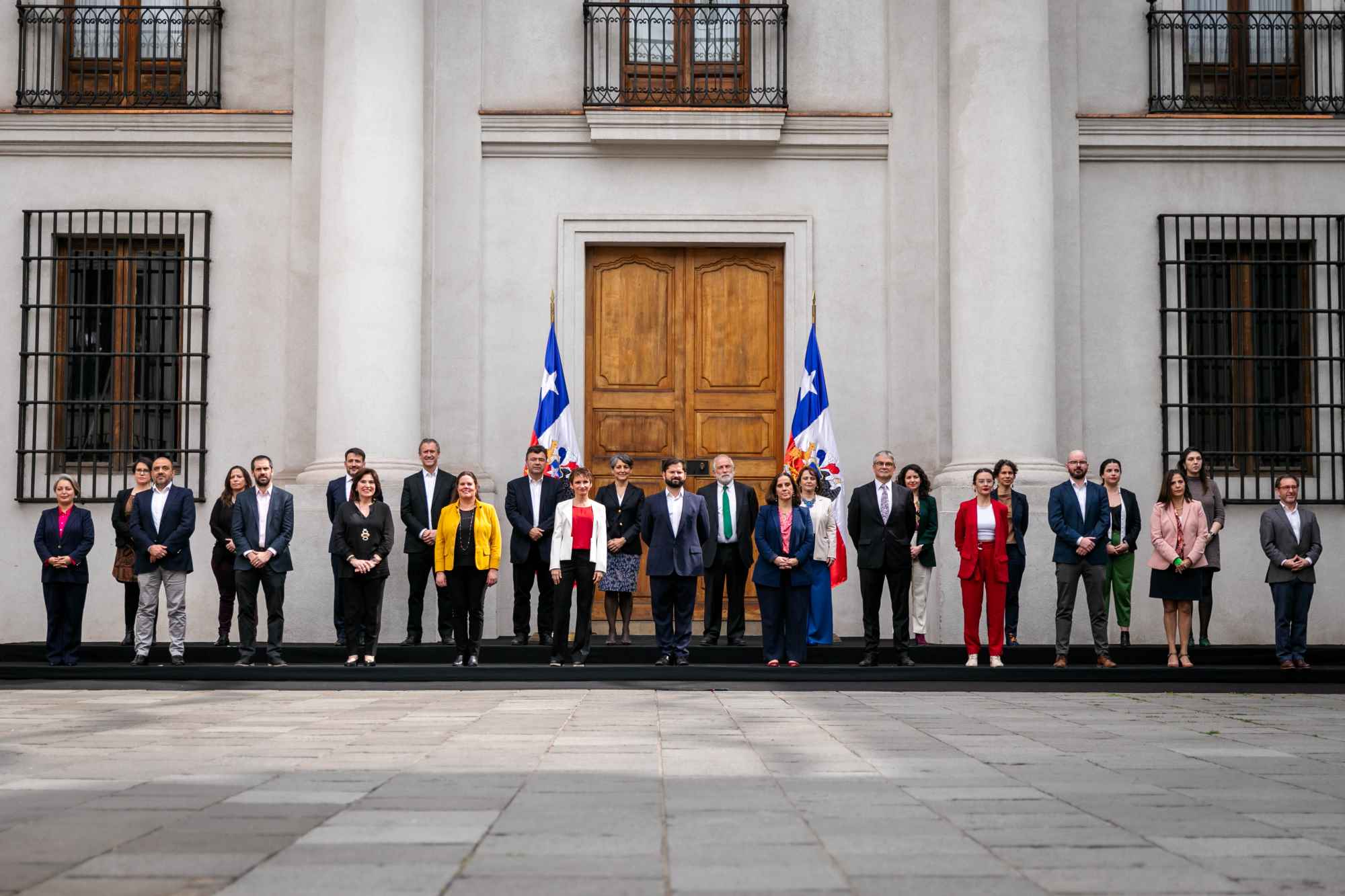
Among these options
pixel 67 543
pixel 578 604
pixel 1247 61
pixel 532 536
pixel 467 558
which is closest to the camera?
pixel 578 604

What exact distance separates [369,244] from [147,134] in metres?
3.07

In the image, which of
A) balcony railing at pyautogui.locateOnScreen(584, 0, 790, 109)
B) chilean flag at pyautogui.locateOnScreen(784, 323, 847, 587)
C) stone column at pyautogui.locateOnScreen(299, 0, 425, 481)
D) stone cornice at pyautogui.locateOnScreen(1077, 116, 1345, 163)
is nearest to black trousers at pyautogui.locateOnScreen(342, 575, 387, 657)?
stone column at pyautogui.locateOnScreen(299, 0, 425, 481)

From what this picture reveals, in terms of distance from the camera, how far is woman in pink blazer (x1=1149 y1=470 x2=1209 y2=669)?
14.4 meters

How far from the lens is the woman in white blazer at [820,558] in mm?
14852

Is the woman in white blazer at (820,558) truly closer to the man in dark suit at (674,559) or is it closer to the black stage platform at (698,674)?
the black stage platform at (698,674)

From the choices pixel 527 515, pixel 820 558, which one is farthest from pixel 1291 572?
pixel 527 515

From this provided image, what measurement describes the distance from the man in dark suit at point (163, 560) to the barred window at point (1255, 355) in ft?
33.7

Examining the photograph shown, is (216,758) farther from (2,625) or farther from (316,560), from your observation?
(2,625)

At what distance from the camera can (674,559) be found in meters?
14.6

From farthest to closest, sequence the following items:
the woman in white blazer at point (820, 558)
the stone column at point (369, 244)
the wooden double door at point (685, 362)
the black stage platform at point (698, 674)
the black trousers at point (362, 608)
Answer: the wooden double door at point (685, 362) → the stone column at point (369, 244) → the woman in white blazer at point (820, 558) → the black trousers at point (362, 608) → the black stage platform at point (698, 674)

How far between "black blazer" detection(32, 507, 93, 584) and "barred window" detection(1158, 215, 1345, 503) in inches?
439

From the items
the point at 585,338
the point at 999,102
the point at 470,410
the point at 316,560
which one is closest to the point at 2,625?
the point at 316,560

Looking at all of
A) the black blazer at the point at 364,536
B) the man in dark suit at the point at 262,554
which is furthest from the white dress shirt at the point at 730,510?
the man in dark suit at the point at 262,554

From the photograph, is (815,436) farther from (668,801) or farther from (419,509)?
(668,801)
